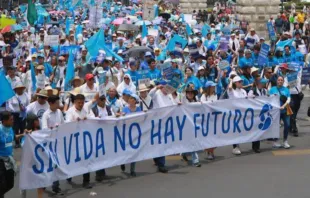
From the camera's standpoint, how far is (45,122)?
1083 cm

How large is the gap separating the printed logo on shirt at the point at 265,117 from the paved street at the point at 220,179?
48 cm

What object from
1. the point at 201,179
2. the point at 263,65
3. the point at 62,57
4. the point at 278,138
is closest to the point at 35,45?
the point at 62,57

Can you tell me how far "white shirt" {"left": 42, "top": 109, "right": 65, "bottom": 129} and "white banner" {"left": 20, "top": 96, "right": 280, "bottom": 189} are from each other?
0.62 ft

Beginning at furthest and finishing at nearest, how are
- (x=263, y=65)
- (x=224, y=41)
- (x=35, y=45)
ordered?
(x=35, y=45), (x=224, y=41), (x=263, y=65)

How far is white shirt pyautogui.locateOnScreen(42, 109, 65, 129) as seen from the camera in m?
10.8

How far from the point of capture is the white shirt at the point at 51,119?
10832mm

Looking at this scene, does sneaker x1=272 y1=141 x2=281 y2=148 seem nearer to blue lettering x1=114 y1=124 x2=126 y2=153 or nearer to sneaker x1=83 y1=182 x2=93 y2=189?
blue lettering x1=114 y1=124 x2=126 y2=153

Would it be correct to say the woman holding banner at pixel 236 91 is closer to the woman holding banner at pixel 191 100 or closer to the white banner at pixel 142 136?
the white banner at pixel 142 136

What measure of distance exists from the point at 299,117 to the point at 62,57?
5840 mm

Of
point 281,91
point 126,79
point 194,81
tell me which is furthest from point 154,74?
point 281,91

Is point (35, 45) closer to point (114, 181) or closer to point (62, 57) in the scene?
point (62, 57)

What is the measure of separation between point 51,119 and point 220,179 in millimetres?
2819

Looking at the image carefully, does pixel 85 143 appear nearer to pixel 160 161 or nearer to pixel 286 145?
pixel 160 161

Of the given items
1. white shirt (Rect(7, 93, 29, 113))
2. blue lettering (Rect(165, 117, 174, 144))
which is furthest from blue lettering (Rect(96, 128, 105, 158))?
white shirt (Rect(7, 93, 29, 113))
